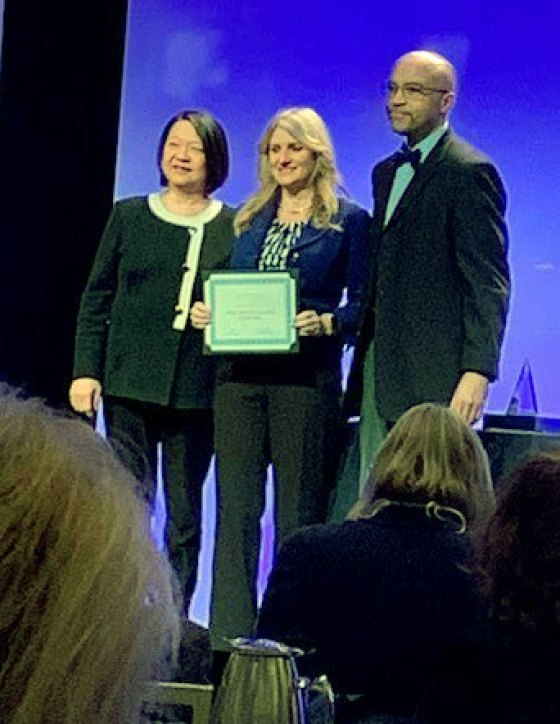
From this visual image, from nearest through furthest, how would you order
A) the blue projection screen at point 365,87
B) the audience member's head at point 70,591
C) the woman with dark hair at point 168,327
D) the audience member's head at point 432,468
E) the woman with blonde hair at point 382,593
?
1. the audience member's head at point 70,591
2. the woman with blonde hair at point 382,593
3. the audience member's head at point 432,468
4. the woman with dark hair at point 168,327
5. the blue projection screen at point 365,87

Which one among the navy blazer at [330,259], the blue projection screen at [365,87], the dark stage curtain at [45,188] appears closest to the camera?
the navy blazer at [330,259]

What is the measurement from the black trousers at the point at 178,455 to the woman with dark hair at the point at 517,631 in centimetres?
196

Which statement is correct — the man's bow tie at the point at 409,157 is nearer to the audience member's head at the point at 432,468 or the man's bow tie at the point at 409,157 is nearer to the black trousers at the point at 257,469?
the black trousers at the point at 257,469

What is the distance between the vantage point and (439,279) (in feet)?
12.1

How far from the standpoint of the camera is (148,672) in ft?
2.91

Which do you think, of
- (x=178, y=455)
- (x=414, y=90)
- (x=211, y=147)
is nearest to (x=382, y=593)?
(x=178, y=455)

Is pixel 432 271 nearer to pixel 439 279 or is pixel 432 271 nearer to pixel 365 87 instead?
pixel 439 279

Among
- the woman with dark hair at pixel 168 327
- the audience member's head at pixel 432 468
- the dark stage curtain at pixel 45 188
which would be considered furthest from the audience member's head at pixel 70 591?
the dark stage curtain at pixel 45 188

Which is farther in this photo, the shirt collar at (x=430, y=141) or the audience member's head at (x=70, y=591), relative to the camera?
the shirt collar at (x=430, y=141)

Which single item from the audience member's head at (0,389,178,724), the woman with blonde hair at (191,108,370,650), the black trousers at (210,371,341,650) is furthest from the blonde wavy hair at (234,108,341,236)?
the audience member's head at (0,389,178,724)

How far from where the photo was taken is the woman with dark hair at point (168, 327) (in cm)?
390

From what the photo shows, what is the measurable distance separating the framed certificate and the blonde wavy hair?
7.6 inches

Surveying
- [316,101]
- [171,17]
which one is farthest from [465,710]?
[171,17]

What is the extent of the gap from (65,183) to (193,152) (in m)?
0.74
